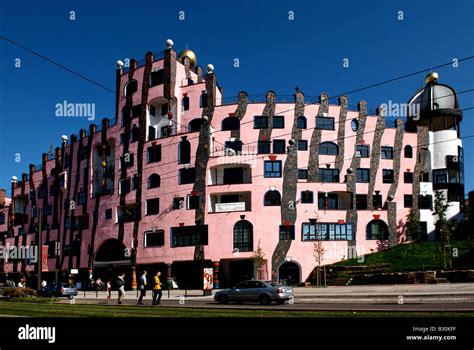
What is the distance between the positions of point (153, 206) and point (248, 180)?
11444mm

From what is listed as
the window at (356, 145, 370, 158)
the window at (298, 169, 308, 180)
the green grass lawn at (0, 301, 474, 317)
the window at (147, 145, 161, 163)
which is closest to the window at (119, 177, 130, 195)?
the window at (147, 145, 161, 163)

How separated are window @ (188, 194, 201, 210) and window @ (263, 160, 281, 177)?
764 centimetres

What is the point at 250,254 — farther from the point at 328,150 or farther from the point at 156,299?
the point at 156,299

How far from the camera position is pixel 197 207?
54.0m

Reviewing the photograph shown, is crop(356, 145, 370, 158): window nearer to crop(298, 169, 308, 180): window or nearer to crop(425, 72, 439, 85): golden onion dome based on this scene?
crop(298, 169, 308, 180): window

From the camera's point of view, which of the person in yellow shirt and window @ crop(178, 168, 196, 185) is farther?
window @ crop(178, 168, 196, 185)

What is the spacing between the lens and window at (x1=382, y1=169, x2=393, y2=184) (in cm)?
5703

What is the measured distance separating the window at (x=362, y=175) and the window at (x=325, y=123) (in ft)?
19.0

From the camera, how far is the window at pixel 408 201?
187 feet

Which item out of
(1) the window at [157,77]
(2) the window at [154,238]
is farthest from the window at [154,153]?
(2) the window at [154,238]

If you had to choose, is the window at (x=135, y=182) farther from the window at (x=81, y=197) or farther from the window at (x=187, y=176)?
the window at (x=81, y=197)

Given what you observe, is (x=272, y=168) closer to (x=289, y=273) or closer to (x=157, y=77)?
(x=289, y=273)

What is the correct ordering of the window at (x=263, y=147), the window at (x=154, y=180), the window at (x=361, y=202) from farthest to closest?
the window at (x=154, y=180), the window at (x=361, y=202), the window at (x=263, y=147)

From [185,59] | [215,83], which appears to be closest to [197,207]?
[215,83]
